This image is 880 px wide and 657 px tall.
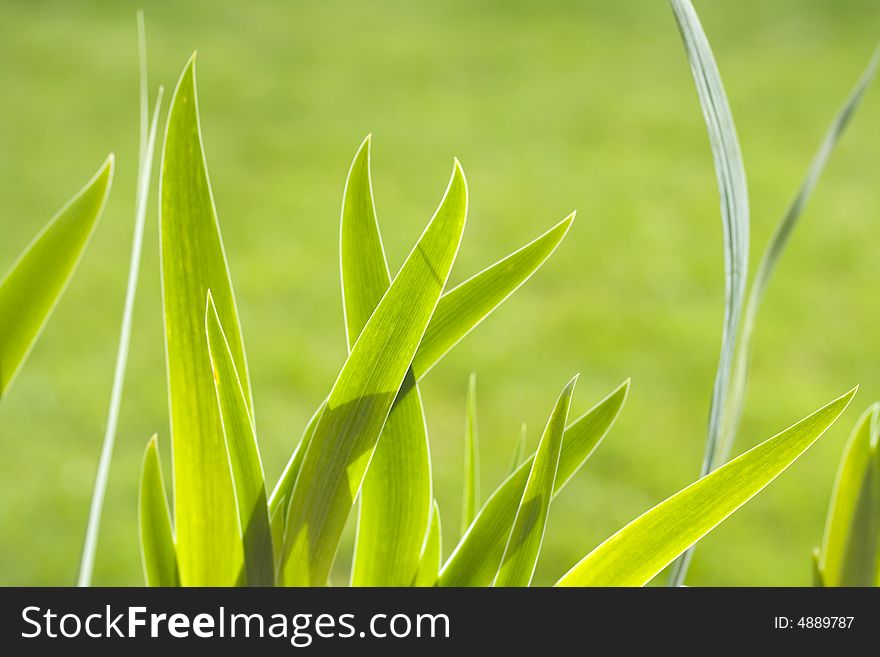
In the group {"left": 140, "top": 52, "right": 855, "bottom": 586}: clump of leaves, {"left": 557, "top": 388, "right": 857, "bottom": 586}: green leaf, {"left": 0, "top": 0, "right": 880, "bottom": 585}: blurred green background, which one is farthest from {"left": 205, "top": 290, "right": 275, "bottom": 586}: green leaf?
{"left": 0, "top": 0, "right": 880, "bottom": 585}: blurred green background

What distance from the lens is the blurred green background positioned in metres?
1.73

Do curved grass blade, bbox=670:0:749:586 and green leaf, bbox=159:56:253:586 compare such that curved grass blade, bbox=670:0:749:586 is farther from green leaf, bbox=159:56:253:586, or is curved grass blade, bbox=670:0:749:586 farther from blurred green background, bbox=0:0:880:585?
blurred green background, bbox=0:0:880:585

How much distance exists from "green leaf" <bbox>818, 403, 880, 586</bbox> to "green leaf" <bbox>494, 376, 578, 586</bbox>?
0.49 ft

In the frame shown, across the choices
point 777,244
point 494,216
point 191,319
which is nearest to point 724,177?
point 777,244

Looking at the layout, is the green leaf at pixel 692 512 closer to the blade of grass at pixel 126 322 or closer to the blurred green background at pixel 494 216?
the blade of grass at pixel 126 322

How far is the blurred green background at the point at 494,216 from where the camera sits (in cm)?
173

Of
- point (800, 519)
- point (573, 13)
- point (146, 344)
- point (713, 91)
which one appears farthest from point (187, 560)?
point (573, 13)

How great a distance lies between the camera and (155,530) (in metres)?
0.36

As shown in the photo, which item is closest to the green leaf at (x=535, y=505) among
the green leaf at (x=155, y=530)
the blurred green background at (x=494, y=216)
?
the green leaf at (x=155, y=530)

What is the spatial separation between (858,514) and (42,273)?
33cm

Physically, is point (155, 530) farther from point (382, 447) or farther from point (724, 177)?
point (724, 177)

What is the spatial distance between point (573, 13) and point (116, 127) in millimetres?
2002

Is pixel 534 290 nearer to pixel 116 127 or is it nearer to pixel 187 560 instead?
pixel 116 127

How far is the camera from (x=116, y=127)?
9.62 feet
